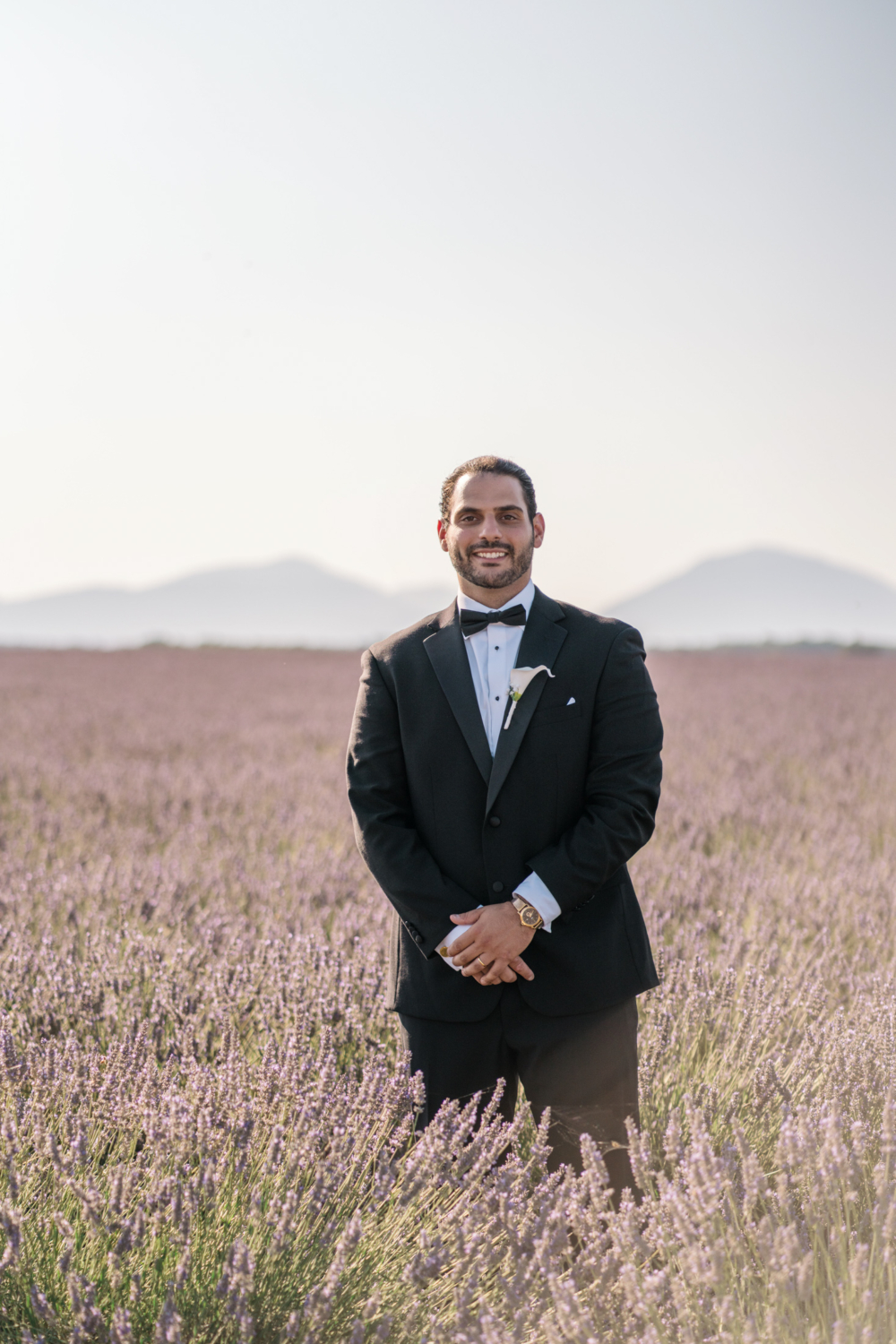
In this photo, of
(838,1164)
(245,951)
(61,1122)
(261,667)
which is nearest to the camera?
(838,1164)

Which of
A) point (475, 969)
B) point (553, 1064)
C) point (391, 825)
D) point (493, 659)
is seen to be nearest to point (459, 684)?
point (493, 659)

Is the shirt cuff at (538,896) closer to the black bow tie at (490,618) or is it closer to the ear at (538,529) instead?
the black bow tie at (490,618)

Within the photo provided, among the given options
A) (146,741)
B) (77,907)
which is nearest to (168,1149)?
(77,907)

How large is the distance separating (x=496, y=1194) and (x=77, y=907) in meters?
2.45

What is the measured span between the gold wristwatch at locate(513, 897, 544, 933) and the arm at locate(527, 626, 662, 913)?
49 mm

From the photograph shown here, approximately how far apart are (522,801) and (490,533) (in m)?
0.53

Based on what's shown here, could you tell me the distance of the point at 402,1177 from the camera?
147cm

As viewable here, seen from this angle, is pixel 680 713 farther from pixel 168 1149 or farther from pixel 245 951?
pixel 168 1149

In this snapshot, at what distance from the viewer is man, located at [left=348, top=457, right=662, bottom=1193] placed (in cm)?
183

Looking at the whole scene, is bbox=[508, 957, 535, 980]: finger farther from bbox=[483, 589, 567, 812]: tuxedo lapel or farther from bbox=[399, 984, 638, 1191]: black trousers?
bbox=[483, 589, 567, 812]: tuxedo lapel

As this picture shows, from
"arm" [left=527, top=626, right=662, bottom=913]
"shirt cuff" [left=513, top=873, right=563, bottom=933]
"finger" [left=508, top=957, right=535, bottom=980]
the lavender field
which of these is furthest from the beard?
the lavender field

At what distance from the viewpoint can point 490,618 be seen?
1950 millimetres

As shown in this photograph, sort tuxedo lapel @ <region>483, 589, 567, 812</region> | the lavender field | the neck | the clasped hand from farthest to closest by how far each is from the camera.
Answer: the neck < tuxedo lapel @ <region>483, 589, 567, 812</region> < the clasped hand < the lavender field

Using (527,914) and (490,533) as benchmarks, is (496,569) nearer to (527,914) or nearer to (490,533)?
(490,533)
